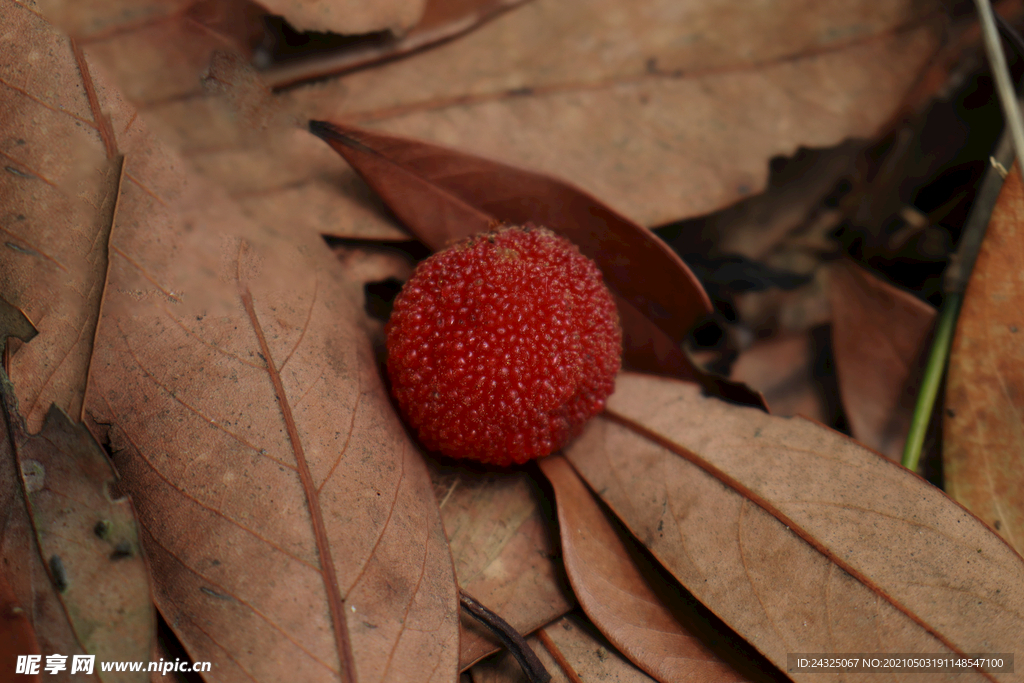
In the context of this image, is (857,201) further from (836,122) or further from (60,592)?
(60,592)

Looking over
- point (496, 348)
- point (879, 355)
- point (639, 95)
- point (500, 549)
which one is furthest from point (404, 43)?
point (879, 355)

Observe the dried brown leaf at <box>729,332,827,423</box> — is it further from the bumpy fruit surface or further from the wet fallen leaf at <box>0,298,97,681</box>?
the wet fallen leaf at <box>0,298,97,681</box>

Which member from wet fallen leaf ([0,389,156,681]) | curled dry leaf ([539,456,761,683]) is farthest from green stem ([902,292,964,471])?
wet fallen leaf ([0,389,156,681])

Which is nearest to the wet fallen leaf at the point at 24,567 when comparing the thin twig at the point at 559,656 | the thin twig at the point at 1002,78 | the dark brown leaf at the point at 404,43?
the thin twig at the point at 559,656

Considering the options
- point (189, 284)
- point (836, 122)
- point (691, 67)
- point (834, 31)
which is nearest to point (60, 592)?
point (189, 284)

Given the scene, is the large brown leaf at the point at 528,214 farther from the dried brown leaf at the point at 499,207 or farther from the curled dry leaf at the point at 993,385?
the curled dry leaf at the point at 993,385

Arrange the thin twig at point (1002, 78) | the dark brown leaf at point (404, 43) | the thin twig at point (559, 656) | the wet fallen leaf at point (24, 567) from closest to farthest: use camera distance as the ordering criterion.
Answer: the wet fallen leaf at point (24, 567) → the thin twig at point (559, 656) → the thin twig at point (1002, 78) → the dark brown leaf at point (404, 43)

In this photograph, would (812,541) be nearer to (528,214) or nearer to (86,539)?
(528,214)
